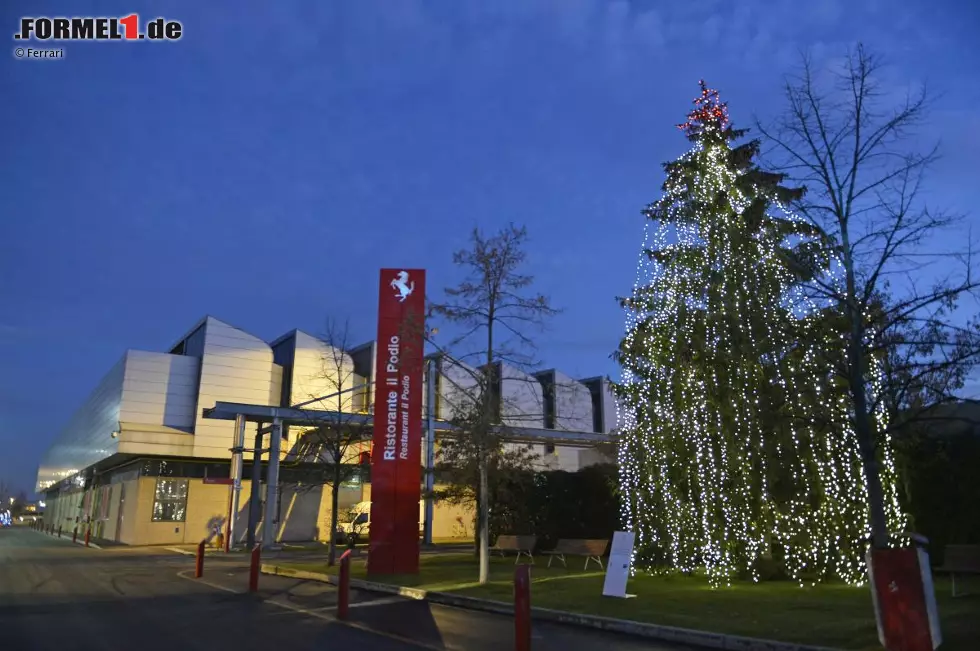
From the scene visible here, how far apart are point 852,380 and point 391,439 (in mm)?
12317

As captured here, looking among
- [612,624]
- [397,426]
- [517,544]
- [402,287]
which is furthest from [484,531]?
[402,287]

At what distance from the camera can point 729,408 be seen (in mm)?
15438

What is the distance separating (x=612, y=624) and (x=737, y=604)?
8.25 ft

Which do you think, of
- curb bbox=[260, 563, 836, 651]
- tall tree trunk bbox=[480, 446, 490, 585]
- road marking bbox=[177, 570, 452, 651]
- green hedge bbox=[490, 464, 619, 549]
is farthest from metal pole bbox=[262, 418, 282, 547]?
tall tree trunk bbox=[480, 446, 490, 585]

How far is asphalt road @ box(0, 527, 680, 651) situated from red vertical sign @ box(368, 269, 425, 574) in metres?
2.21

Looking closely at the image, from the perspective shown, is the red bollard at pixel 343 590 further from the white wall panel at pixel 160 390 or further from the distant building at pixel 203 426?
the white wall panel at pixel 160 390

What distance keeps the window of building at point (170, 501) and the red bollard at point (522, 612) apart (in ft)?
124

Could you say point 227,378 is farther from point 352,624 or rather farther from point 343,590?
point 352,624

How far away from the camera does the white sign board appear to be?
515 inches

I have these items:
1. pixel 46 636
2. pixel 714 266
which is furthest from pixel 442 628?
pixel 714 266

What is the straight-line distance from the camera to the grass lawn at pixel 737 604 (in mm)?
9055

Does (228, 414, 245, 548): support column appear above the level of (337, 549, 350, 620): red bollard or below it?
above

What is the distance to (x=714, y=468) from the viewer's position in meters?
15.4

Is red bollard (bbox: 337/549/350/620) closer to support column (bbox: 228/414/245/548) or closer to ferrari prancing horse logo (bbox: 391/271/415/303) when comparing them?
ferrari prancing horse logo (bbox: 391/271/415/303)
